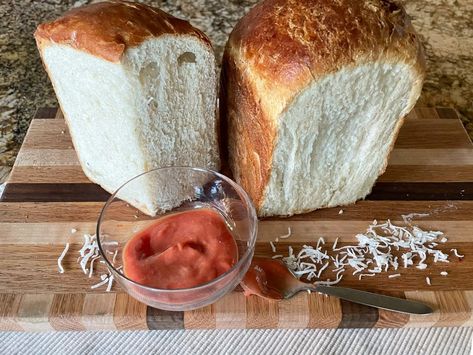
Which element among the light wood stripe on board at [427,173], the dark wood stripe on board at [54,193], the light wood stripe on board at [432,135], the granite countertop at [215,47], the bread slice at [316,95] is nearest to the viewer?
the bread slice at [316,95]

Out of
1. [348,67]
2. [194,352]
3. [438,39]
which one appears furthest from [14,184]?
[438,39]

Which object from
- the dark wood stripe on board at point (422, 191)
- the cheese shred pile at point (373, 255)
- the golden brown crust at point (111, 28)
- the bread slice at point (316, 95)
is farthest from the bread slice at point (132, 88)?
the dark wood stripe on board at point (422, 191)

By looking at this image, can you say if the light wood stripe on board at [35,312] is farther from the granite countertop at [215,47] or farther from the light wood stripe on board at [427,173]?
the light wood stripe on board at [427,173]

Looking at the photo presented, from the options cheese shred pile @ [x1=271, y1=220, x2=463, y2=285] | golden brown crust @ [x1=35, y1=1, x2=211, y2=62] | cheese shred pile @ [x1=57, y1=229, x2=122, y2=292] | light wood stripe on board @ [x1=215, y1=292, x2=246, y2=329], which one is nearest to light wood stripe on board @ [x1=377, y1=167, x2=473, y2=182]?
cheese shred pile @ [x1=271, y1=220, x2=463, y2=285]

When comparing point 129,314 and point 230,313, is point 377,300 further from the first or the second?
point 129,314

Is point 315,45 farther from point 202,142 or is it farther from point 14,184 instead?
point 14,184

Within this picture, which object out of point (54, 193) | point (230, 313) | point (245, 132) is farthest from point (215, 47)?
point (230, 313)
